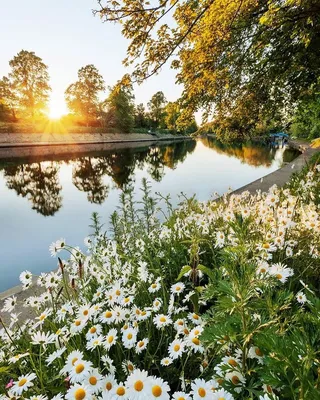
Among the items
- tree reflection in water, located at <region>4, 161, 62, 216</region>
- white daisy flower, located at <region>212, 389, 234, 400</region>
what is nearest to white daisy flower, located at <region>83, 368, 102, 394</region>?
white daisy flower, located at <region>212, 389, 234, 400</region>

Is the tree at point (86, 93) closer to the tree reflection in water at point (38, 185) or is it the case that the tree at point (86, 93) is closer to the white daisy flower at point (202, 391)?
the tree reflection in water at point (38, 185)

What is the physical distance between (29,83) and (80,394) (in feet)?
220

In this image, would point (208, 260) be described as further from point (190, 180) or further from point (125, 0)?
point (190, 180)

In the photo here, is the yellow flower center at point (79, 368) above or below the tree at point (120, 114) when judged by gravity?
below

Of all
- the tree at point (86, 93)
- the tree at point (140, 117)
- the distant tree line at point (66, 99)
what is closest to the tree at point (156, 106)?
the tree at point (140, 117)

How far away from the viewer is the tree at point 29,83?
54.0m

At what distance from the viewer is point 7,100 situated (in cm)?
5234

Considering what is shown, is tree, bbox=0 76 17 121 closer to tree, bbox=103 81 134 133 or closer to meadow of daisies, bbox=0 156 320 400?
tree, bbox=103 81 134 133

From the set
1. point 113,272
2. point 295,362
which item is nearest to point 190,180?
point 113,272

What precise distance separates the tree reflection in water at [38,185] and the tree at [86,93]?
46.5 m

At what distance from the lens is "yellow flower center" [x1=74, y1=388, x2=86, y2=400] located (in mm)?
992

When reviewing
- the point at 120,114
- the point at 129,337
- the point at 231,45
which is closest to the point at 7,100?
the point at 120,114

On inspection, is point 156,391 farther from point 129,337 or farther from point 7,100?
point 7,100

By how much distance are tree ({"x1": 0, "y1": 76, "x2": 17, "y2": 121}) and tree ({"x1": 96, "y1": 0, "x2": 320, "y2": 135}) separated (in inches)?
2196
